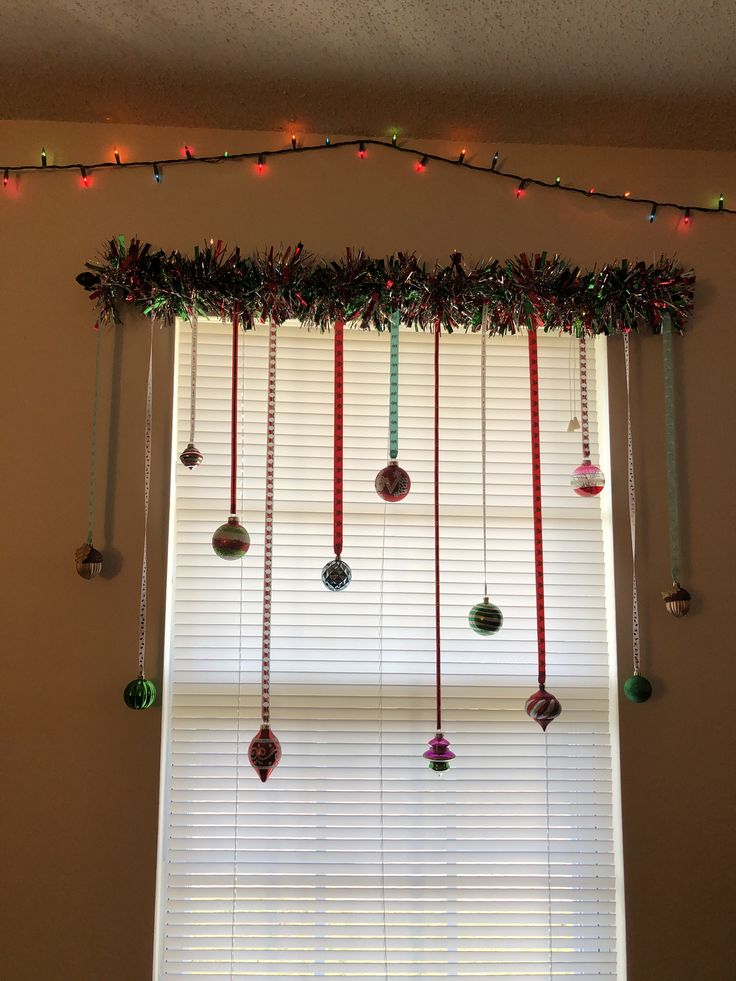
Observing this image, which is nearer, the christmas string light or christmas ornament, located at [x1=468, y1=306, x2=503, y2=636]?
christmas ornament, located at [x1=468, y1=306, x2=503, y2=636]

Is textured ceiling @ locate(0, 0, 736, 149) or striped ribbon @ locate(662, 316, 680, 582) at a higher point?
textured ceiling @ locate(0, 0, 736, 149)

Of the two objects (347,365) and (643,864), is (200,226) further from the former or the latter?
(643,864)

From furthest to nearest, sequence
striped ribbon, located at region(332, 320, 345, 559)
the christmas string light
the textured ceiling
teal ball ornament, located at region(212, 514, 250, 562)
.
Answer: the christmas string light → striped ribbon, located at region(332, 320, 345, 559) → teal ball ornament, located at region(212, 514, 250, 562) → the textured ceiling

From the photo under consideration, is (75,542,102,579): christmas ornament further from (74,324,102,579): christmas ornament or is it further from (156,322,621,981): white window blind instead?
(156,322,621,981): white window blind

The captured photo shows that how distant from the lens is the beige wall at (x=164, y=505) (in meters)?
1.82

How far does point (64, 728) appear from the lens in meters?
1.86

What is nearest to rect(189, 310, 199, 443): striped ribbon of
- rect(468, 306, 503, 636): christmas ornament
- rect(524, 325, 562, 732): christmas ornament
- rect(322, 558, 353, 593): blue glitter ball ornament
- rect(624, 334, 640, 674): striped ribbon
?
rect(322, 558, 353, 593): blue glitter ball ornament

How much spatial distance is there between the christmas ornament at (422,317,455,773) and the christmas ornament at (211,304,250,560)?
0.45 meters

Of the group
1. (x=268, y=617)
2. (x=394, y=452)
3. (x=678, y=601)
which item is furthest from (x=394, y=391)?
(x=678, y=601)

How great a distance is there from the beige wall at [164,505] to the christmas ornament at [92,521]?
21 mm

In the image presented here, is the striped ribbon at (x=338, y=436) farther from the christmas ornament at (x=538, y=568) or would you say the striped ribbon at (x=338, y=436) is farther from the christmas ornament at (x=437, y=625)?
the christmas ornament at (x=538, y=568)

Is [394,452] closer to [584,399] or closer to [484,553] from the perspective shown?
[484,553]

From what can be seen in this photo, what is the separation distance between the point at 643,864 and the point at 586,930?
220mm

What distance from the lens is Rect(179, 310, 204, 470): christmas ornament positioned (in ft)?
6.13
